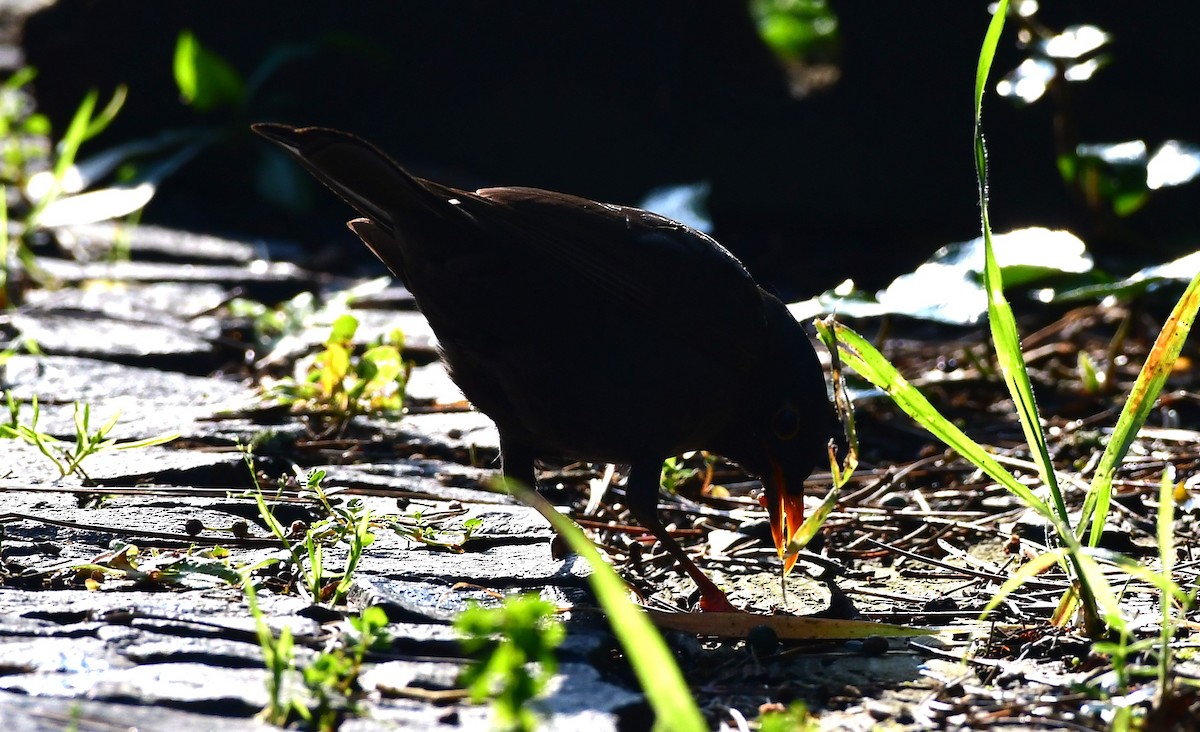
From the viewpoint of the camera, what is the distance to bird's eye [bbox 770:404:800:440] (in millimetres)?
3721

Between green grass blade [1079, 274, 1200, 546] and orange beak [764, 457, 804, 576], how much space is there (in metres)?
1.01

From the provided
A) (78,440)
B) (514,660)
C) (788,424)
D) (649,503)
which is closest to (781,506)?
(788,424)

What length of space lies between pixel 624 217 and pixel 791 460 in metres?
0.83

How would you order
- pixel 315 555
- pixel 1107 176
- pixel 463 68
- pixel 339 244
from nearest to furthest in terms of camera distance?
pixel 315 555 → pixel 1107 176 → pixel 339 244 → pixel 463 68

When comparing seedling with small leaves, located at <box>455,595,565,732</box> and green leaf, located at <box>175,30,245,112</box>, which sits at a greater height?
green leaf, located at <box>175,30,245,112</box>

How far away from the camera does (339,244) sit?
7.64 m


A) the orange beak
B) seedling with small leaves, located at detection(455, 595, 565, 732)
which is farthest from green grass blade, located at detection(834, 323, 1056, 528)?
seedling with small leaves, located at detection(455, 595, 565, 732)

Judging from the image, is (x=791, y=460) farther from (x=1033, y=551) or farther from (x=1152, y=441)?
(x=1152, y=441)

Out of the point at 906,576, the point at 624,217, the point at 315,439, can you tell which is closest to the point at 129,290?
the point at 315,439

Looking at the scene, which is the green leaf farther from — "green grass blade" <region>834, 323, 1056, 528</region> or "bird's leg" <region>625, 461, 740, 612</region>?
"green grass blade" <region>834, 323, 1056, 528</region>

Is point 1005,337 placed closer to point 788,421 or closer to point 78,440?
point 788,421

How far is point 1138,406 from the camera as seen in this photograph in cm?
278

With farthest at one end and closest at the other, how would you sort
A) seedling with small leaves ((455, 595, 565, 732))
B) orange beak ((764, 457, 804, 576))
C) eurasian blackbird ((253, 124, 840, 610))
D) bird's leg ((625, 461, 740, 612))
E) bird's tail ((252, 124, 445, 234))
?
orange beak ((764, 457, 804, 576))
eurasian blackbird ((253, 124, 840, 610))
bird's leg ((625, 461, 740, 612))
bird's tail ((252, 124, 445, 234))
seedling with small leaves ((455, 595, 565, 732))

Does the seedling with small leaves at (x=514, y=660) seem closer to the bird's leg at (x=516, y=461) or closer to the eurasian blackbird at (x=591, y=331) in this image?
the eurasian blackbird at (x=591, y=331)
